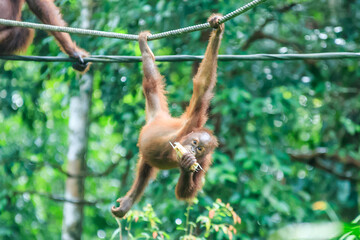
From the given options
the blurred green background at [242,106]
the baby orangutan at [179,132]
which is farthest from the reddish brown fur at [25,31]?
the baby orangutan at [179,132]

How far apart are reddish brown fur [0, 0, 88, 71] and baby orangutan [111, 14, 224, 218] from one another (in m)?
0.91

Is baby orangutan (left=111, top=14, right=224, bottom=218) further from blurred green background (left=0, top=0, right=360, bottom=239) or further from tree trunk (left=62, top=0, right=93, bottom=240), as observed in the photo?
tree trunk (left=62, top=0, right=93, bottom=240)

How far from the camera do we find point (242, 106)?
16.1 ft

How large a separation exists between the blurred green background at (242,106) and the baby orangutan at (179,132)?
2.56 ft

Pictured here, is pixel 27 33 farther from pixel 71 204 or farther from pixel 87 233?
pixel 87 233

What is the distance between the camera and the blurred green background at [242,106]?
4.88 metres

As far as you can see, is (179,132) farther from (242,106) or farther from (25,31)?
(25,31)

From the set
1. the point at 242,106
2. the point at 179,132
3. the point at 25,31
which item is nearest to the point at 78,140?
the point at 25,31

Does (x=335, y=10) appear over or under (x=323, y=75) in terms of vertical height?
over

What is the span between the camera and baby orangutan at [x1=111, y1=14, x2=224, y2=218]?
3.23 meters

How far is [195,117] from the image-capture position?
11.3ft

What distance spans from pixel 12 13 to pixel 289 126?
11.8 feet

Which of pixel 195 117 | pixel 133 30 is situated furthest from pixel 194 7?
pixel 195 117

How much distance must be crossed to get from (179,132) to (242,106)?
152 centimetres
